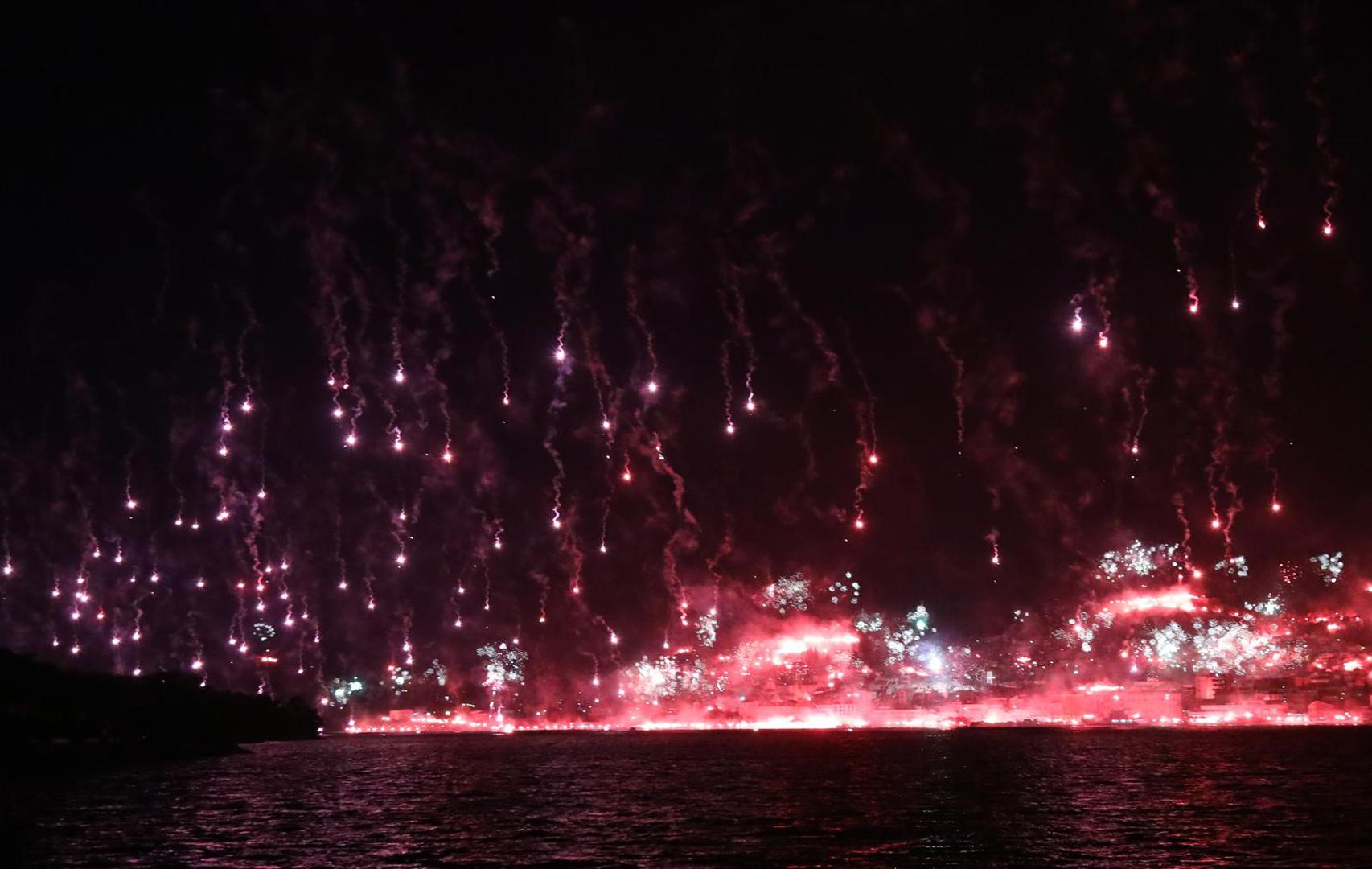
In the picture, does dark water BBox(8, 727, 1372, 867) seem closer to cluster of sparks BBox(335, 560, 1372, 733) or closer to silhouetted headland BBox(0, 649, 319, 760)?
silhouetted headland BBox(0, 649, 319, 760)

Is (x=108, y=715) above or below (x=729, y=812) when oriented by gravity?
above

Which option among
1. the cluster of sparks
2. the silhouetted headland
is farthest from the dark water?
the cluster of sparks

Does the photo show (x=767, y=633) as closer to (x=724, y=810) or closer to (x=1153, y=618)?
(x=1153, y=618)

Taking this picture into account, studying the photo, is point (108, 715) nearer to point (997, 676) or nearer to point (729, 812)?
point (729, 812)

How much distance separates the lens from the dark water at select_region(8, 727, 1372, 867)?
29984mm

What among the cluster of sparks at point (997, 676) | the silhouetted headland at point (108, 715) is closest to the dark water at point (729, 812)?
the silhouetted headland at point (108, 715)

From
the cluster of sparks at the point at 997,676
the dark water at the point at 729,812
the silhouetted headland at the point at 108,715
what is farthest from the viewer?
the cluster of sparks at the point at 997,676

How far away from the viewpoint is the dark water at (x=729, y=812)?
29984mm

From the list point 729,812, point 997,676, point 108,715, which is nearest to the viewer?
point 729,812

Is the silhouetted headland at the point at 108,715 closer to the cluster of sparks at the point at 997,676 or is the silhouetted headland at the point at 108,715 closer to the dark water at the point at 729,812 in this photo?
the dark water at the point at 729,812

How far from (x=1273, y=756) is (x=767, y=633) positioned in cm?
12191

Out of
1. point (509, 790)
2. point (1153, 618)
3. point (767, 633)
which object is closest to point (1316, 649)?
point (1153, 618)

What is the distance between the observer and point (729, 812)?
132ft

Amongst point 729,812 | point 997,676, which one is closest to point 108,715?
point 729,812
